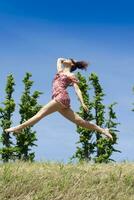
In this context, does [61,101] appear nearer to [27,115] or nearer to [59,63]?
[59,63]

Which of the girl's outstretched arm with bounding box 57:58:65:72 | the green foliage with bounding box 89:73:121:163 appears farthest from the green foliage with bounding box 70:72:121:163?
the girl's outstretched arm with bounding box 57:58:65:72

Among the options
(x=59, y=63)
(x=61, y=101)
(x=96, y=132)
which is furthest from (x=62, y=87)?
(x=96, y=132)

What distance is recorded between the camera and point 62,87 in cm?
1603

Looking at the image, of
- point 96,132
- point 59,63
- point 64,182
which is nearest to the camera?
point 64,182

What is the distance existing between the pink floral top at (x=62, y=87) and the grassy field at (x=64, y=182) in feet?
5.85

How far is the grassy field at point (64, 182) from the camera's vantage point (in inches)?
520

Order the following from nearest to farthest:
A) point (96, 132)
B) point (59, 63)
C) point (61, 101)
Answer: point (61, 101) → point (59, 63) → point (96, 132)

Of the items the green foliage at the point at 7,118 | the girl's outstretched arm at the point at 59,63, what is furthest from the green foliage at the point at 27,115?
the girl's outstretched arm at the point at 59,63

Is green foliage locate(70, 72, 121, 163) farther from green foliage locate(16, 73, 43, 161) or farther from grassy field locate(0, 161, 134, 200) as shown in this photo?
grassy field locate(0, 161, 134, 200)

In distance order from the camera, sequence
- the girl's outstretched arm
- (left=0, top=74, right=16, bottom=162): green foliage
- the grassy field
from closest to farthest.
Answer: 1. the grassy field
2. the girl's outstretched arm
3. (left=0, top=74, right=16, bottom=162): green foliage

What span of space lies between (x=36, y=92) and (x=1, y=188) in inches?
1121

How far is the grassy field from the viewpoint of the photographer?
13211 mm

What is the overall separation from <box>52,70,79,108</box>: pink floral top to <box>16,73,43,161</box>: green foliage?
844 inches

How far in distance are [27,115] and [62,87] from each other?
24.8 metres
